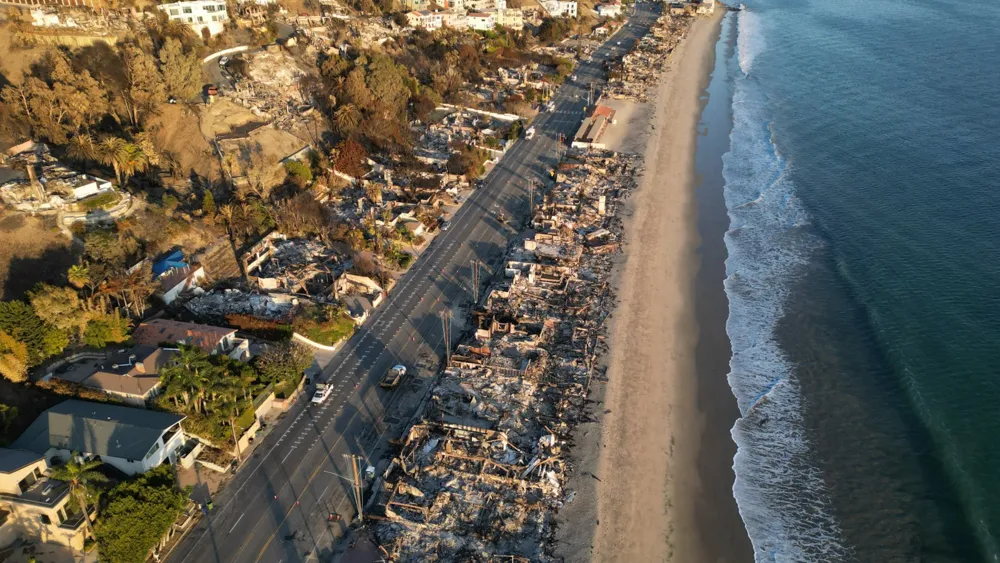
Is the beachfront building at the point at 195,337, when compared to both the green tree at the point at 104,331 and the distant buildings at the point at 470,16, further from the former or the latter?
the distant buildings at the point at 470,16

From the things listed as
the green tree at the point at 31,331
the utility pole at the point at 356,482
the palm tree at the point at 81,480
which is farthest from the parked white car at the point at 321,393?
the green tree at the point at 31,331

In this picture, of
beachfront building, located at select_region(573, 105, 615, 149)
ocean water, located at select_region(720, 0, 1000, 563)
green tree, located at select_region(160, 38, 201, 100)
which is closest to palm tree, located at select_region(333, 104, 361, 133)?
green tree, located at select_region(160, 38, 201, 100)

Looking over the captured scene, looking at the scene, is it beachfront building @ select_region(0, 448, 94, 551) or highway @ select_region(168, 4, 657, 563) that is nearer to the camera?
beachfront building @ select_region(0, 448, 94, 551)

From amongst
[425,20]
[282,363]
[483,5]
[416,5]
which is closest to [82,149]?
[282,363]

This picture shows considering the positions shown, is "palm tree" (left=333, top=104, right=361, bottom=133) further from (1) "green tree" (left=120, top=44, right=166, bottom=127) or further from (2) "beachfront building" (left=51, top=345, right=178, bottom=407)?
(2) "beachfront building" (left=51, top=345, right=178, bottom=407)

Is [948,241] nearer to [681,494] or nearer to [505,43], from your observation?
[681,494]

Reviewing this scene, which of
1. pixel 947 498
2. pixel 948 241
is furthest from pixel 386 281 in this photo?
pixel 948 241
